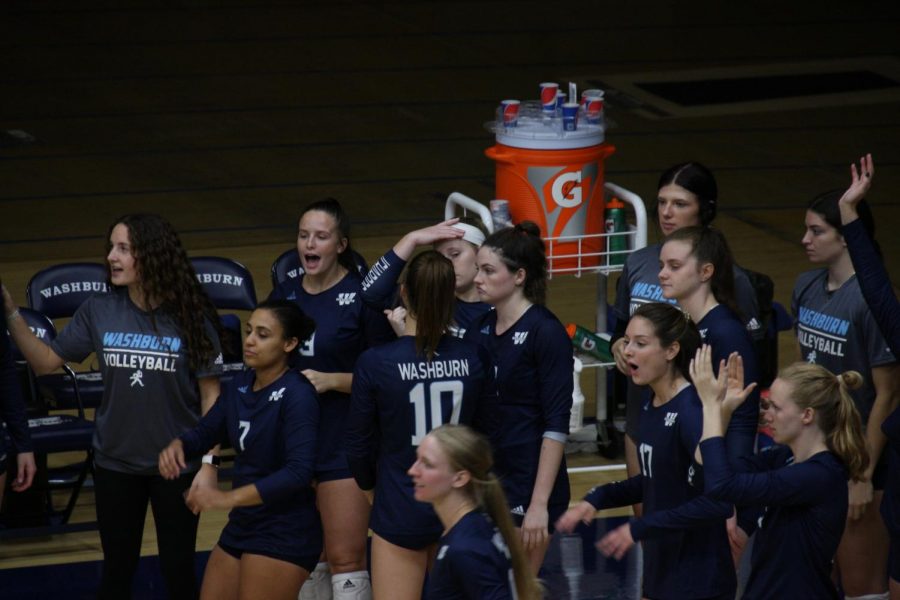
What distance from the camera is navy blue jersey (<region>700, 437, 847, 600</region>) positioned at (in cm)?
407

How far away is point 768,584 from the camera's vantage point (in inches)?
164

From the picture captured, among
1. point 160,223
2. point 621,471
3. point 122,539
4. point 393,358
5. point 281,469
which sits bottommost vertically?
point 621,471

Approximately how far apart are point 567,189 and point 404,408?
6.66 feet

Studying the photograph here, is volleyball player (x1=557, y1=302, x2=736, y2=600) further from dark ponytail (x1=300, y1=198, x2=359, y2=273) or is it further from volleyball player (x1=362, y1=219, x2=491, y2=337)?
dark ponytail (x1=300, y1=198, x2=359, y2=273)

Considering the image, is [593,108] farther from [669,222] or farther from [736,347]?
[736,347]

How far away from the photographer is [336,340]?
516 centimetres

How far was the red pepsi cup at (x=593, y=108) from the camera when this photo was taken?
20.9 feet

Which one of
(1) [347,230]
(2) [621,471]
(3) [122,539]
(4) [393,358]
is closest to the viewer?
(4) [393,358]

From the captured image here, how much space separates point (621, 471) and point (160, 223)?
3.00 meters

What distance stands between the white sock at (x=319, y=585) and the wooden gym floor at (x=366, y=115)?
1.15m

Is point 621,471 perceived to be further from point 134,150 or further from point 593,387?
point 134,150

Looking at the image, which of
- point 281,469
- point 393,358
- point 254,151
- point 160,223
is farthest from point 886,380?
point 254,151

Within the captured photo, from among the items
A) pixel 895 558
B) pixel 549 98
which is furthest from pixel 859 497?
pixel 549 98

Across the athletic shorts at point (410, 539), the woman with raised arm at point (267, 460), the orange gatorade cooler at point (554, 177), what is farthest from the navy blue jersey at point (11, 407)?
the orange gatorade cooler at point (554, 177)
